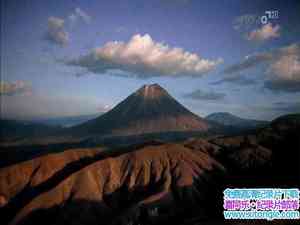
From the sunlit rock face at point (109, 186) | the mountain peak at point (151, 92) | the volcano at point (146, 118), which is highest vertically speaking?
the mountain peak at point (151, 92)

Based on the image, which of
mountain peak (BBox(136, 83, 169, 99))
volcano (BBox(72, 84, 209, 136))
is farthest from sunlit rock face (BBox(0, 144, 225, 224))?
mountain peak (BBox(136, 83, 169, 99))

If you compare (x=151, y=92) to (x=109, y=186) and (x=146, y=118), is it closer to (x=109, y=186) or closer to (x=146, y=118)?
(x=146, y=118)

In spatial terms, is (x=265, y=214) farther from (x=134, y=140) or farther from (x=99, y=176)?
(x=134, y=140)

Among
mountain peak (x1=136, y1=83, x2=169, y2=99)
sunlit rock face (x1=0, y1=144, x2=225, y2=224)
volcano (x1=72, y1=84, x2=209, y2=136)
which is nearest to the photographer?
sunlit rock face (x1=0, y1=144, x2=225, y2=224)

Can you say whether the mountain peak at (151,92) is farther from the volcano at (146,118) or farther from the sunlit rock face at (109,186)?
the sunlit rock face at (109,186)

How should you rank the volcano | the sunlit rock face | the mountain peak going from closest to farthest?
the sunlit rock face < the volcano < the mountain peak

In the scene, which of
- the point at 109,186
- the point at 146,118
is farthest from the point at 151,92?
the point at 109,186

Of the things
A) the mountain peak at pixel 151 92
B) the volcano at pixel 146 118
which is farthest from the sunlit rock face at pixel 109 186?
the mountain peak at pixel 151 92

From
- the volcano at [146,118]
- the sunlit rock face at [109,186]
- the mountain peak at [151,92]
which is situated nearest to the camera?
the sunlit rock face at [109,186]

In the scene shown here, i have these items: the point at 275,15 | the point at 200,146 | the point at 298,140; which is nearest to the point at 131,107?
the point at 200,146

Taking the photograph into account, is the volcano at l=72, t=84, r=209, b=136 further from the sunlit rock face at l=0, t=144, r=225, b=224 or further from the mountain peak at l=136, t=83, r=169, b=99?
the sunlit rock face at l=0, t=144, r=225, b=224
